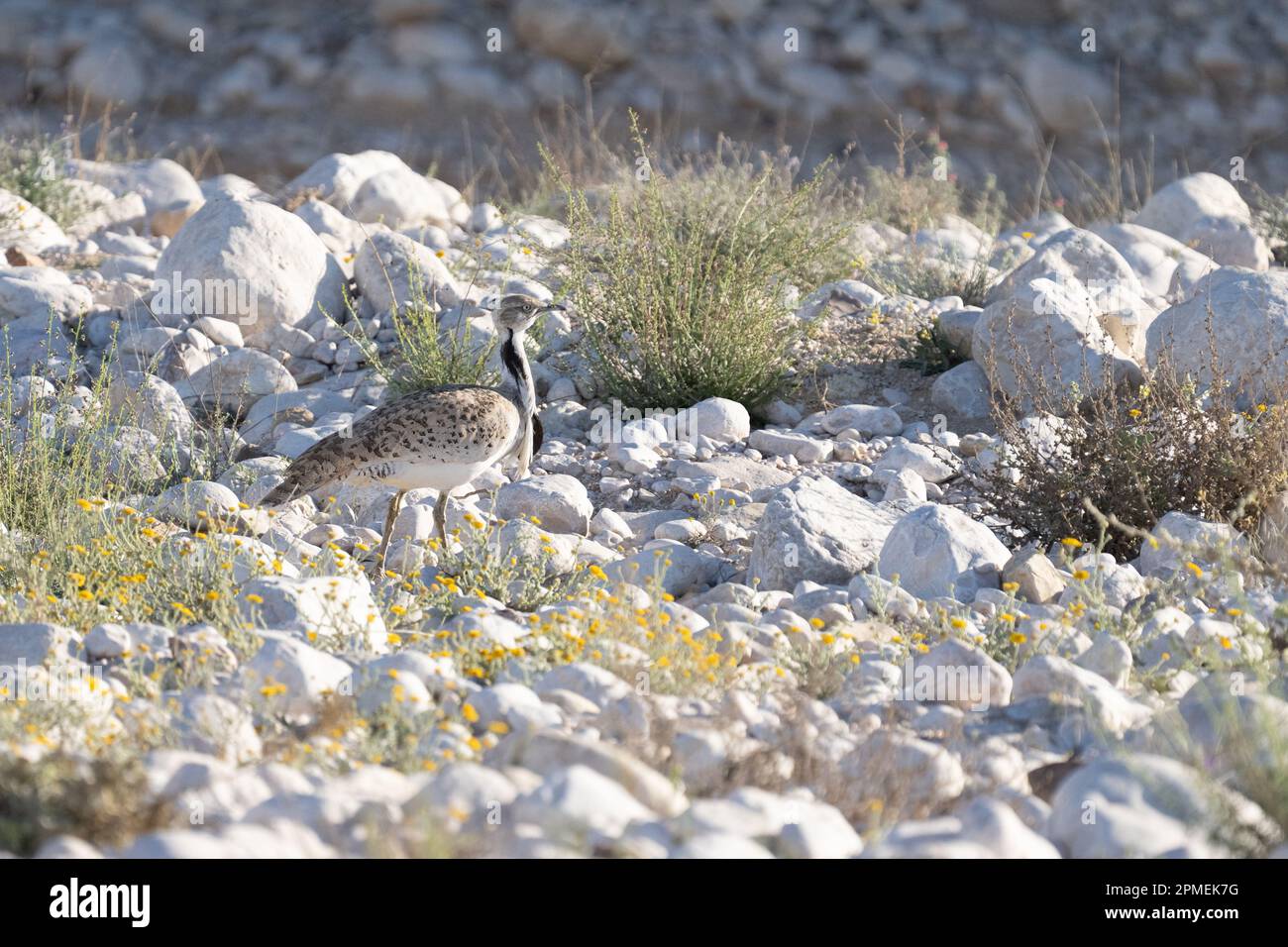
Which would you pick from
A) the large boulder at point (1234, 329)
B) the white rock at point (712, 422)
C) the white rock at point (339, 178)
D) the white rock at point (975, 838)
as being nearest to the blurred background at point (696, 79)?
the white rock at point (339, 178)

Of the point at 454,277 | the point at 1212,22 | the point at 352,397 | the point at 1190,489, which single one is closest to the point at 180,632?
the point at 352,397

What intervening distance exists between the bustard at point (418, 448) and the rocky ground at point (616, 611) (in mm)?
221

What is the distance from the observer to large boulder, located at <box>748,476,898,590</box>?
543cm

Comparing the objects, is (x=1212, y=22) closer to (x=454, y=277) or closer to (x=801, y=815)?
(x=454, y=277)

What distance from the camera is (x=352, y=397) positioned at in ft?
24.1

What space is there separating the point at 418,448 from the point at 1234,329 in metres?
3.68

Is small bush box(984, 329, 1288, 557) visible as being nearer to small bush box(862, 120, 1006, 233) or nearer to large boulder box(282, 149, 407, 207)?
small bush box(862, 120, 1006, 233)

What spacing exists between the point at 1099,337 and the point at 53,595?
467 centimetres

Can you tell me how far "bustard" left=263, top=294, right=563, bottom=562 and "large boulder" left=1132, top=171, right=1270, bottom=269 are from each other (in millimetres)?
5387

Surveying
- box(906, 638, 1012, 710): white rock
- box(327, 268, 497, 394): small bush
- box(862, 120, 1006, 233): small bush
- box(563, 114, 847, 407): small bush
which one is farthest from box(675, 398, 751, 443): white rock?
box(862, 120, 1006, 233): small bush

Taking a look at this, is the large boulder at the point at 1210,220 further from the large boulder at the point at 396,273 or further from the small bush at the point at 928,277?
the large boulder at the point at 396,273

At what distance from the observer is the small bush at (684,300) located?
7.12 m

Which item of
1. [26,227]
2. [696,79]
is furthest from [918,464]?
[696,79]

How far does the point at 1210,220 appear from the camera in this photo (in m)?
9.96
